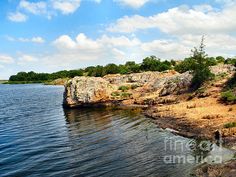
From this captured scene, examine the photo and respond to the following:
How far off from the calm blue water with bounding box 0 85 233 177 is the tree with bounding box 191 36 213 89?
52.1ft

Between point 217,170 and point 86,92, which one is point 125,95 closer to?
point 86,92

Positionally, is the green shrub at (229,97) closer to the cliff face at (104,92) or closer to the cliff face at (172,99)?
the cliff face at (172,99)

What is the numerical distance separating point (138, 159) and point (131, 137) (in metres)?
7.30

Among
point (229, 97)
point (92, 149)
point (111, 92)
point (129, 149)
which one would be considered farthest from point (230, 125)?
point (111, 92)

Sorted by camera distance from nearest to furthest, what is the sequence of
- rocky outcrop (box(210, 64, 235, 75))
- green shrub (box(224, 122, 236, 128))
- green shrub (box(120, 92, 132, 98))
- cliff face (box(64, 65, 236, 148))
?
green shrub (box(224, 122, 236, 128))
cliff face (box(64, 65, 236, 148))
rocky outcrop (box(210, 64, 235, 75))
green shrub (box(120, 92, 132, 98))

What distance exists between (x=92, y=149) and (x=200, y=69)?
104 feet

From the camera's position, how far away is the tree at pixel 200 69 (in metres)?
51.1

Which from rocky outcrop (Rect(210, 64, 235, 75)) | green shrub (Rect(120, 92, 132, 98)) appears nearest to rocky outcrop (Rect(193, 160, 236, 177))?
green shrub (Rect(120, 92, 132, 98))

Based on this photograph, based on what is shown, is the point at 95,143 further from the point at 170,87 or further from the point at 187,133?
the point at 170,87

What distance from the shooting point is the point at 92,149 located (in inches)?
1033

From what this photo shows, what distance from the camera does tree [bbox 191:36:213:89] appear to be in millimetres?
51094

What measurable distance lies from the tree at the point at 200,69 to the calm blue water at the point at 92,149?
15.9 meters

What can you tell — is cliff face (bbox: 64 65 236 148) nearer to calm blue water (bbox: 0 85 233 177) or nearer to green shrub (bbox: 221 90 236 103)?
green shrub (bbox: 221 90 236 103)

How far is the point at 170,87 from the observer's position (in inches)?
2158
